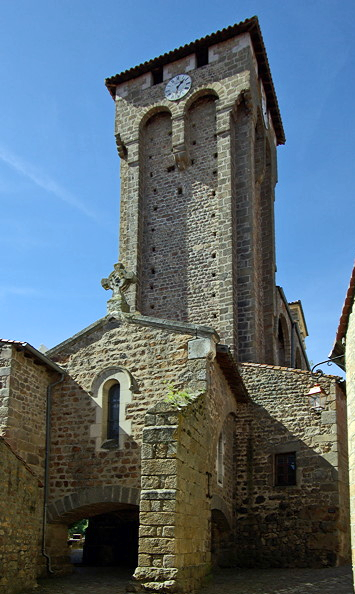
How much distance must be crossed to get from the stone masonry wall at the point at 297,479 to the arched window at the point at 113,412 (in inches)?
152

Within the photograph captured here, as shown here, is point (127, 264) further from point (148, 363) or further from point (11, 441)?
point (11, 441)

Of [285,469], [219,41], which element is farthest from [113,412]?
[219,41]

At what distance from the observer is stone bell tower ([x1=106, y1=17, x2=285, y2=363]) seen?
59.8ft

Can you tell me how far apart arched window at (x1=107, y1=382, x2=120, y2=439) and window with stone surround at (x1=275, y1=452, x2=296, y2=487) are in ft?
14.4

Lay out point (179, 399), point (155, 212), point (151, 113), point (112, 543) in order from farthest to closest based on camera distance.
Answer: point (151, 113) < point (155, 212) < point (112, 543) < point (179, 399)

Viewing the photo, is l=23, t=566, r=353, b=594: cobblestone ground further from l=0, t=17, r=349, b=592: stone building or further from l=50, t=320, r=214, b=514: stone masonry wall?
l=50, t=320, r=214, b=514: stone masonry wall

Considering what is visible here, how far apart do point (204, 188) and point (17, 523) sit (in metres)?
11.9

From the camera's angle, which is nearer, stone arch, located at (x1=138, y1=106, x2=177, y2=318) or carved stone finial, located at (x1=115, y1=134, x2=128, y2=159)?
stone arch, located at (x1=138, y1=106, x2=177, y2=318)

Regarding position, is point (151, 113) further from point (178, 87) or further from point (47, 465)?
point (47, 465)

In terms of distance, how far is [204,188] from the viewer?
19.4 m

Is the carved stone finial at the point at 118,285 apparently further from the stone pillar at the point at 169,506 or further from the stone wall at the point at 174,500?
the stone pillar at the point at 169,506

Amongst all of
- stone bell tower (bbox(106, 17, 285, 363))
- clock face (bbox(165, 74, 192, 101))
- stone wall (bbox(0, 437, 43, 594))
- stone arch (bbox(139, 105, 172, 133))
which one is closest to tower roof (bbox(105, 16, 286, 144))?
stone bell tower (bbox(106, 17, 285, 363))

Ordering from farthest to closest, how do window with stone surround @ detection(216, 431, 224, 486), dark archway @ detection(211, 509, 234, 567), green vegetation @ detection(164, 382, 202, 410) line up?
1. dark archway @ detection(211, 509, 234, 567)
2. window with stone surround @ detection(216, 431, 224, 486)
3. green vegetation @ detection(164, 382, 202, 410)

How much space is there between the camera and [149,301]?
19.2 meters
